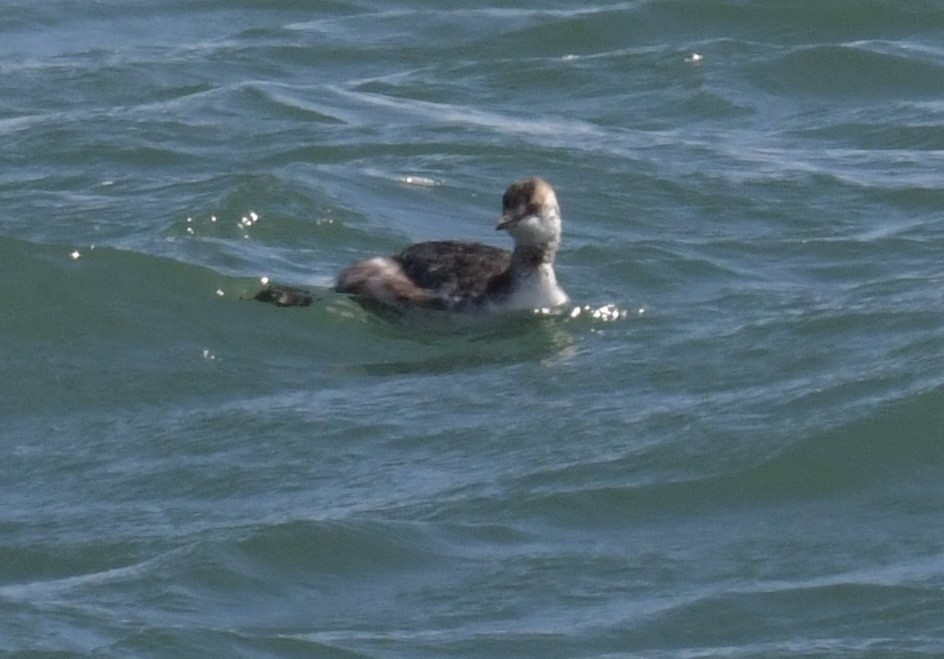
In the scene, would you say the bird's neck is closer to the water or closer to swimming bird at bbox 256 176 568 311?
swimming bird at bbox 256 176 568 311

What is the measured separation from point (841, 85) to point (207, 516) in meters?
9.81

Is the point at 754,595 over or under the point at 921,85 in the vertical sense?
under

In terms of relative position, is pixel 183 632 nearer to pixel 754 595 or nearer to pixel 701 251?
pixel 754 595

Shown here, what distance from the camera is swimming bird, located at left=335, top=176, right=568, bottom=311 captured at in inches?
551

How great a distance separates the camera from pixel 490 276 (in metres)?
14.1

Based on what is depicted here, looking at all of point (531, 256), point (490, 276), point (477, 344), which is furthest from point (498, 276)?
point (477, 344)

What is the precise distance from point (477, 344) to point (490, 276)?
1.64ft

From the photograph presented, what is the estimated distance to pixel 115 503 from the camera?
11.2m

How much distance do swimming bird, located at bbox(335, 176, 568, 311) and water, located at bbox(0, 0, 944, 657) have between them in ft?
0.46

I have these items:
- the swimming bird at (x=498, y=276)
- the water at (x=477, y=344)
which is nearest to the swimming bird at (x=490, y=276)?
the swimming bird at (x=498, y=276)

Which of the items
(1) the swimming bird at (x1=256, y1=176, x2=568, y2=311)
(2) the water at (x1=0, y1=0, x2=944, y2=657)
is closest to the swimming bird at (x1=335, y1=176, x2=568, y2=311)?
(1) the swimming bird at (x1=256, y1=176, x2=568, y2=311)

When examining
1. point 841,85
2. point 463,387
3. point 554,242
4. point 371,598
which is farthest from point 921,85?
point 371,598

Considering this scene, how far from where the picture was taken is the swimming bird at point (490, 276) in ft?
45.9

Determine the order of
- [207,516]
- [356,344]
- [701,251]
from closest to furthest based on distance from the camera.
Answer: [207,516] → [356,344] → [701,251]
